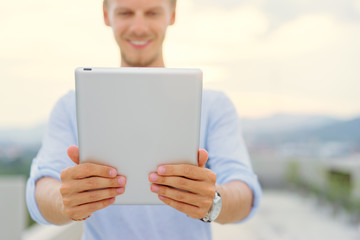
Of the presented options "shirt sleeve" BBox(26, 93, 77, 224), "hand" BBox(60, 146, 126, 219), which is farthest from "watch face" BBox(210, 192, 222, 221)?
"shirt sleeve" BBox(26, 93, 77, 224)

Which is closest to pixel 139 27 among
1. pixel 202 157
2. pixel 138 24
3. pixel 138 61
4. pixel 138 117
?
pixel 138 24

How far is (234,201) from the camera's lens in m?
1.33

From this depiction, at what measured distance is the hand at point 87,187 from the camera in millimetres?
1066

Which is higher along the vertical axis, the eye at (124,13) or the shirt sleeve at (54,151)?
the eye at (124,13)

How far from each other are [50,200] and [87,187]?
307mm

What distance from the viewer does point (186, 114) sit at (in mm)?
1101

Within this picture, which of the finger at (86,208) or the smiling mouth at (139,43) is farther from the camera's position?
the smiling mouth at (139,43)

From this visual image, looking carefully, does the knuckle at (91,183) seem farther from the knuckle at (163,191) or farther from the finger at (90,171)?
the knuckle at (163,191)

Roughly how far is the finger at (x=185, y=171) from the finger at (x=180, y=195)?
49mm

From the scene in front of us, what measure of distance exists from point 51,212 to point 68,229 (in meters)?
4.35

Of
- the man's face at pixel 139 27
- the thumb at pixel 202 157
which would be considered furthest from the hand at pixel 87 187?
the man's face at pixel 139 27

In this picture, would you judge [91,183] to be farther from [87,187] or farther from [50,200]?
[50,200]

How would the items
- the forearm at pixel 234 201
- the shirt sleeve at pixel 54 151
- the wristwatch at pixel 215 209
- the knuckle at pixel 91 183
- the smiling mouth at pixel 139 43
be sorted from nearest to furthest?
1. the knuckle at pixel 91 183
2. the wristwatch at pixel 215 209
3. the forearm at pixel 234 201
4. the shirt sleeve at pixel 54 151
5. the smiling mouth at pixel 139 43

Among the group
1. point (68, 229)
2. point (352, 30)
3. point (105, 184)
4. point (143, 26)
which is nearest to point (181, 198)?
point (105, 184)
